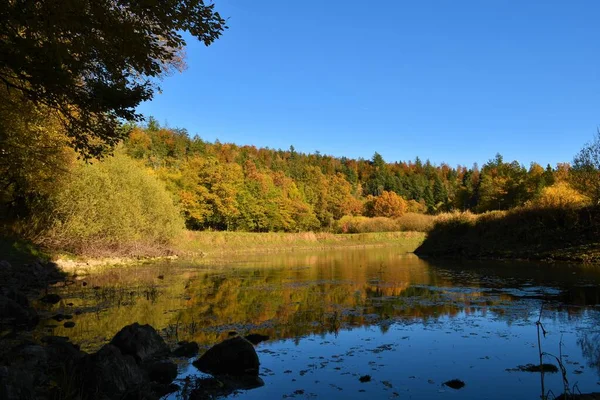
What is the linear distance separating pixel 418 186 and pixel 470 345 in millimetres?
129327

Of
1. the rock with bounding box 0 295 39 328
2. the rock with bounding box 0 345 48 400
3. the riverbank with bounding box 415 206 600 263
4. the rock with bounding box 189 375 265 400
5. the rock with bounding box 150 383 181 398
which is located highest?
the riverbank with bounding box 415 206 600 263

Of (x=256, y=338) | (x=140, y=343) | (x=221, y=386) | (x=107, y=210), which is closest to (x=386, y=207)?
(x=107, y=210)

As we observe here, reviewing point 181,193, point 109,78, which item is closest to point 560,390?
point 109,78

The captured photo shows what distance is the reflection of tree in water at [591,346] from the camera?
7.78m

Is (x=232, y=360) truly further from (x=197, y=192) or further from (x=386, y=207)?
(x=386, y=207)

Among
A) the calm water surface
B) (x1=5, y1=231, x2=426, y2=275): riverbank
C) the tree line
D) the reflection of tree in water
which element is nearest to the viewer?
the calm water surface

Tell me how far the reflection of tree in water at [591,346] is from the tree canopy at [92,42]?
9.55 m

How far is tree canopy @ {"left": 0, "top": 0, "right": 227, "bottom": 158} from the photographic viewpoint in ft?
26.2

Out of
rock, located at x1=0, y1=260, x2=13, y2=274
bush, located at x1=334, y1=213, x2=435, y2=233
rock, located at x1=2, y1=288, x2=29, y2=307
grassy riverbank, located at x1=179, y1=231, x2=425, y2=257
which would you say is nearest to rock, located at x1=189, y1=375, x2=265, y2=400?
rock, located at x1=2, y1=288, x2=29, y2=307

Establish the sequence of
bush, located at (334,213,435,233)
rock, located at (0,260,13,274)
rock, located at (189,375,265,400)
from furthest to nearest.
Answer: bush, located at (334,213,435,233), rock, located at (0,260,13,274), rock, located at (189,375,265,400)

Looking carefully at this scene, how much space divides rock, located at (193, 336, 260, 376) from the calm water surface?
300 millimetres

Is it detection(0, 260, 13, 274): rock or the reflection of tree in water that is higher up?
detection(0, 260, 13, 274): rock

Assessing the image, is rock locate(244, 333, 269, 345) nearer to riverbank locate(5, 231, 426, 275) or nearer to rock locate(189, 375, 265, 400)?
rock locate(189, 375, 265, 400)

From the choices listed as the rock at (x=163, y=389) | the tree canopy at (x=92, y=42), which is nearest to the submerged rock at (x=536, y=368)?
the rock at (x=163, y=389)
